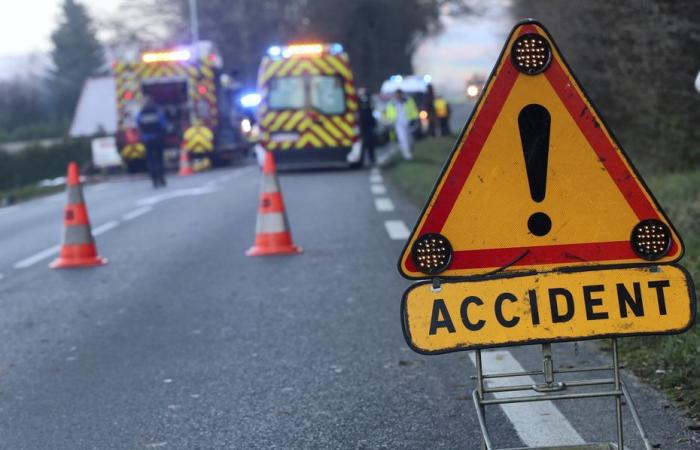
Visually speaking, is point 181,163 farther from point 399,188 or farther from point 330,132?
point 399,188

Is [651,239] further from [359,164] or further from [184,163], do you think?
[184,163]

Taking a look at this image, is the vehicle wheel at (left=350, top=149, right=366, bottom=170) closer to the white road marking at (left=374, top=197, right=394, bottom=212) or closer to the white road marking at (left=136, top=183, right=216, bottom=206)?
the white road marking at (left=136, top=183, right=216, bottom=206)

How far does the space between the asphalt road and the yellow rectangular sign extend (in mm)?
960

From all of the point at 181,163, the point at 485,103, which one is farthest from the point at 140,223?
the point at 181,163

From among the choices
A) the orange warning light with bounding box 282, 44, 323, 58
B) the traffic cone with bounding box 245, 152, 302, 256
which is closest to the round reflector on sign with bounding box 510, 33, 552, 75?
the traffic cone with bounding box 245, 152, 302, 256

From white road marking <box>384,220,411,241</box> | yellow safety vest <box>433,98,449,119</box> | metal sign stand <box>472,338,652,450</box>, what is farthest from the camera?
yellow safety vest <box>433,98,449,119</box>

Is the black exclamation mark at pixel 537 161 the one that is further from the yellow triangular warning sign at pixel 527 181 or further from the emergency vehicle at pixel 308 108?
the emergency vehicle at pixel 308 108

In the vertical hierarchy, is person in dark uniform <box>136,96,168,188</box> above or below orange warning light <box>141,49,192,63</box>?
below

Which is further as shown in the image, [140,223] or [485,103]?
[140,223]

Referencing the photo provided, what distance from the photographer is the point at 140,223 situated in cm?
1542

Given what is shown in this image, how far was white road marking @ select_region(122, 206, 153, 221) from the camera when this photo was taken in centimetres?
1642

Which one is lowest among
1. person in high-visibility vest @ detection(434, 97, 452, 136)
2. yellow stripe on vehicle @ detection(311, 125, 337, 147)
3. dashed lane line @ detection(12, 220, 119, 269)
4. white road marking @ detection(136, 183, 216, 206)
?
person in high-visibility vest @ detection(434, 97, 452, 136)

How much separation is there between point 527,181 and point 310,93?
76.7 ft

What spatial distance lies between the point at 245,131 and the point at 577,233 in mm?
33090
